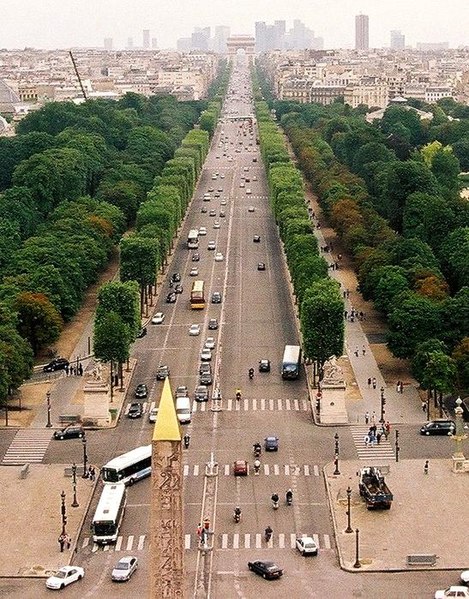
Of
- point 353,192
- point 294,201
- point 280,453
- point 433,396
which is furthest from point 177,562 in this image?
point 353,192

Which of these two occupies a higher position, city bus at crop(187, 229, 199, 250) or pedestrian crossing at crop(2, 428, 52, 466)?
pedestrian crossing at crop(2, 428, 52, 466)

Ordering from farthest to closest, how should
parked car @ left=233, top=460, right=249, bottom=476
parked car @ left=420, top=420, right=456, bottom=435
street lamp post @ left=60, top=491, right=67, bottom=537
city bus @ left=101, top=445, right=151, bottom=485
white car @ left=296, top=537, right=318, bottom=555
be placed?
parked car @ left=420, top=420, right=456, bottom=435 < parked car @ left=233, top=460, right=249, bottom=476 < city bus @ left=101, top=445, right=151, bottom=485 < street lamp post @ left=60, top=491, right=67, bottom=537 < white car @ left=296, top=537, right=318, bottom=555

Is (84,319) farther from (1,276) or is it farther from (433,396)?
(433,396)

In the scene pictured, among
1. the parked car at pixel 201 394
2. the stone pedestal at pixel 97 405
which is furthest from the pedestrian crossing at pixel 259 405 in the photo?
the stone pedestal at pixel 97 405

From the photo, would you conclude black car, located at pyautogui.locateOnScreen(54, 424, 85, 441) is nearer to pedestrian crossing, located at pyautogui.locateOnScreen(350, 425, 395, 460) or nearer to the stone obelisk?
pedestrian crossing, located at pyautogui.locateOnScreen(350, 425, 395, 460)

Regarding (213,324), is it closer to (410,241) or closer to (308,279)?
(308,279)


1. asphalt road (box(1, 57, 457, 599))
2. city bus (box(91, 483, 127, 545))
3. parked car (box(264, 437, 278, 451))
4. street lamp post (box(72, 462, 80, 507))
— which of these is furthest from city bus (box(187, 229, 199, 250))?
city bus (box(91, 483, 127, 545))

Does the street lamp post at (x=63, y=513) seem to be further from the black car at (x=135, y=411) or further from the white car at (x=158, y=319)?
the white car at (x=158, y=319)

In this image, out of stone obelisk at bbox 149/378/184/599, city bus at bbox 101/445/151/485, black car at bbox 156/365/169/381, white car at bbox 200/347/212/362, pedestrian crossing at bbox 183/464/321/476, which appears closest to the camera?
stone obelisk at bbox 149/378/184/599
